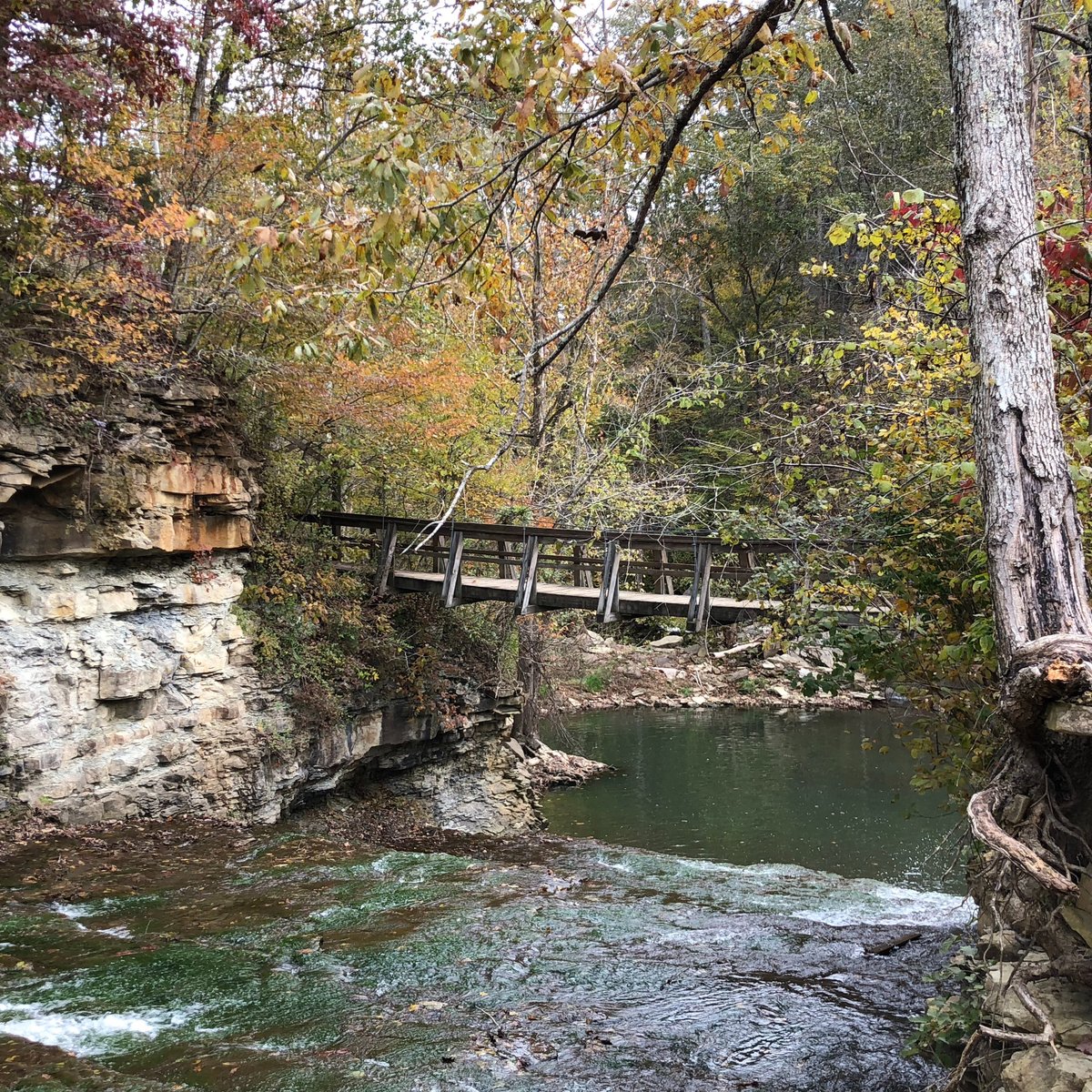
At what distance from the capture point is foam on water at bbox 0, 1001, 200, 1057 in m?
4.29

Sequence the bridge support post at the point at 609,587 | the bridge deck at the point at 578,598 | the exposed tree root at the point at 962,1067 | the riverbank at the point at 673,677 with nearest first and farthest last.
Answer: the exposed tree root at the point at 962,1067
the bridge deck at the point at 578,598
the bridge support post at the point at 609,587
the riverbank at the point at 673,677

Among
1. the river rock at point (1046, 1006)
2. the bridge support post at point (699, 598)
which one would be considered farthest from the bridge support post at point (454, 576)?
the river rock at point (1046, 1006)

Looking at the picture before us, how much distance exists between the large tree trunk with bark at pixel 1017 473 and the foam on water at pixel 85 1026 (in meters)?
4.18

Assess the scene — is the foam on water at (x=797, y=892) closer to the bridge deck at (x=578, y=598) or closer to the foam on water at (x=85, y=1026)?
the bridge deck at (x=578, y=598)

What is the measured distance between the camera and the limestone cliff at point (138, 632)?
7.89 metres

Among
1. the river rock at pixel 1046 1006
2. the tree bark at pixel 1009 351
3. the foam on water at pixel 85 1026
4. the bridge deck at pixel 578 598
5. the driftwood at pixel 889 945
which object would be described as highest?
the tree bark at pixel 1009 351

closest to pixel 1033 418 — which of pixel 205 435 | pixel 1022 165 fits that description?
pixel 1022 165

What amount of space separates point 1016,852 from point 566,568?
908 cm

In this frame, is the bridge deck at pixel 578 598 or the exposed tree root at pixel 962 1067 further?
the bridge deck at pixel 578 598

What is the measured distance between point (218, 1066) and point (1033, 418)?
4.64 m

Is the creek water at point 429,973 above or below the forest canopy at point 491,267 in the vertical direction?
below

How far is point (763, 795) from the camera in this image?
13.6 metres

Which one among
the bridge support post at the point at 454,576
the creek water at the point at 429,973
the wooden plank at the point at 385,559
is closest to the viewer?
the creek water at the point at 429,973

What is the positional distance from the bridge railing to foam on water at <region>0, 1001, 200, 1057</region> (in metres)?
4.53
